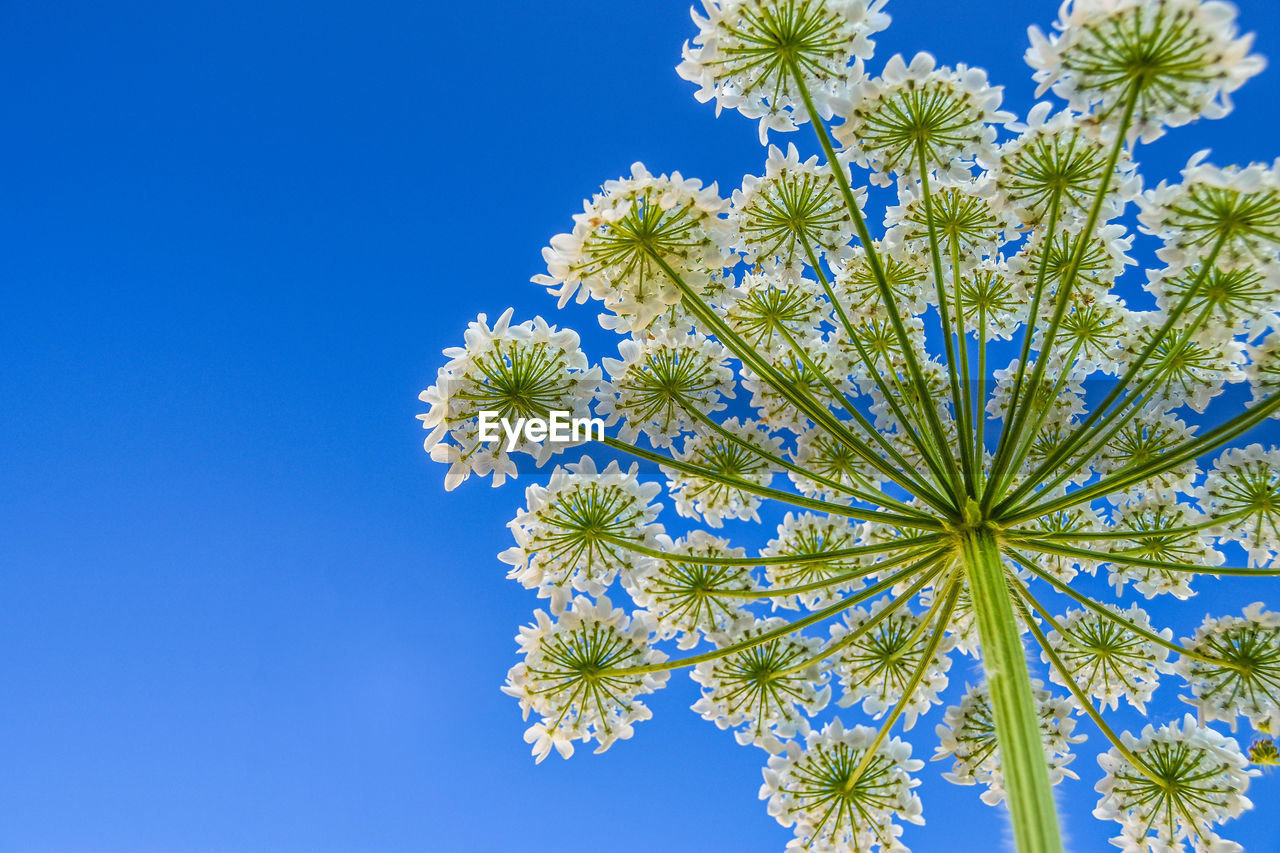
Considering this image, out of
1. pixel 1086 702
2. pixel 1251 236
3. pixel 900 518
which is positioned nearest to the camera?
pixel 1251 236

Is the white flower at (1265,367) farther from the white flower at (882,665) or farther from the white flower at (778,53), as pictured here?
the white flower at (778,53)

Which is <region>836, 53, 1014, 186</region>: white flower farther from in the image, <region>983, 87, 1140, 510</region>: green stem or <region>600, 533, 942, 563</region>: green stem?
<region>600, 533, 942, 563</region>: green stem

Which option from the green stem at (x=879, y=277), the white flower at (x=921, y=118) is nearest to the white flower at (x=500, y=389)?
the green stem at (x=879, y=277)

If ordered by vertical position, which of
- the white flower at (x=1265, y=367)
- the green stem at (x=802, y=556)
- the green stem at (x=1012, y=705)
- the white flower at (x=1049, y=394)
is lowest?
the green stem at (x=1012, y=705)

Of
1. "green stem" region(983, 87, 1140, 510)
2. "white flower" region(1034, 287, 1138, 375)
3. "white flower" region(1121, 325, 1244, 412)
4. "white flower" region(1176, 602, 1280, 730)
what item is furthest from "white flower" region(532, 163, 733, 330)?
"white flower" region(1176, 602, 1280, 730)

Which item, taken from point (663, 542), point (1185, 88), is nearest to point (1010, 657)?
point (663, 542)

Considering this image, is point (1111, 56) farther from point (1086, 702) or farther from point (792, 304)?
point (1086, 702)
